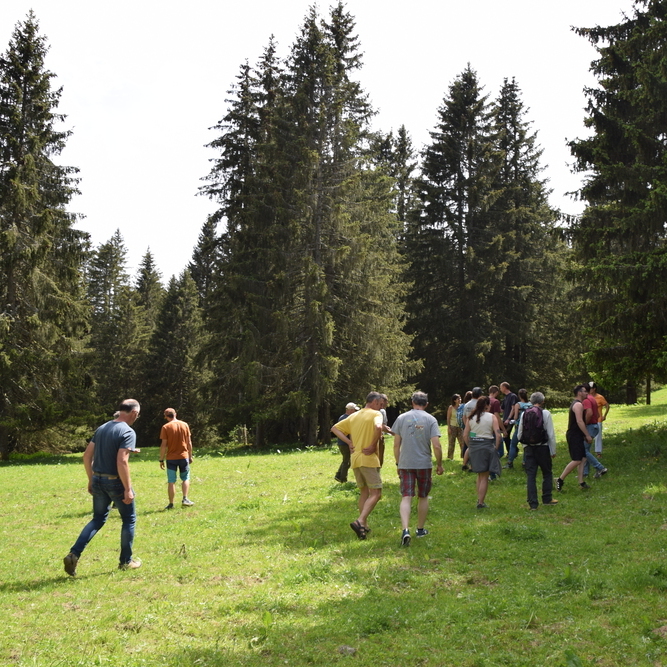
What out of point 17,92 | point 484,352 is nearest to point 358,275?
point 484,352

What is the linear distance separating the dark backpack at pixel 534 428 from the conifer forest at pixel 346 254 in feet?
18.9

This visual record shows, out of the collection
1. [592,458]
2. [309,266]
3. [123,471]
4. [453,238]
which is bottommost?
[592,458]

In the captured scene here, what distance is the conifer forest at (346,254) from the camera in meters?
17.1

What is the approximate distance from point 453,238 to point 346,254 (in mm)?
12058

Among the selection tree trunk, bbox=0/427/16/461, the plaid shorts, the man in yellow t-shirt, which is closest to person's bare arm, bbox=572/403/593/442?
the plaid shorts

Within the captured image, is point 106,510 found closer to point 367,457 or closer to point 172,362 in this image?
point 367,457

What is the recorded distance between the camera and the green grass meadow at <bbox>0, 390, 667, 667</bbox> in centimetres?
499

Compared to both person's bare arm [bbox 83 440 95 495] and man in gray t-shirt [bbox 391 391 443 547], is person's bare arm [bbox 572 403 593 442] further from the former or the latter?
person's bare arm [bbox 83 440 95 495]

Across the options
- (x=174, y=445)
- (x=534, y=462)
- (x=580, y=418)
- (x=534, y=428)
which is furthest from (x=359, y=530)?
(x=580, y=418)

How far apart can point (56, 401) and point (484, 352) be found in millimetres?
A: 20490

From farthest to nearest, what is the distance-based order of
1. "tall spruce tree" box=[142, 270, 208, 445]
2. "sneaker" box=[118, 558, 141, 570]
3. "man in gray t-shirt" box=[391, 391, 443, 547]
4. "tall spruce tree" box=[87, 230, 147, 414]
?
"tall spruce tree" box=[87, 230, 147, 414]
"tall spruce tree" box=[142, 270, 208, 445]
"man in gray t-shirt" box=[391, 391, 443, 547]
"sneaker" box=[118, 558, 141, 570]

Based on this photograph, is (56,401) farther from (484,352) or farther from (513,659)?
(513,659)

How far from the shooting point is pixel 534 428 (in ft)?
34.5

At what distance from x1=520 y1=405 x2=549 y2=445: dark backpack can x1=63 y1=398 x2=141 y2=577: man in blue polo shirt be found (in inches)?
259
